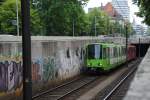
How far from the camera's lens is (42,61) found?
90.0ft

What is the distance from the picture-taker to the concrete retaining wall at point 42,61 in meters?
21.2

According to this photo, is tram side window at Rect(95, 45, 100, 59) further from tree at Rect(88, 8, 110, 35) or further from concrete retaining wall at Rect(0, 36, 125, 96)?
tree at Rect(88, 8, 110, 35)

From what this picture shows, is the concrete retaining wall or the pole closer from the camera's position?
the pole

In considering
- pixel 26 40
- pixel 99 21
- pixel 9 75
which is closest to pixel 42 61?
A: pixel 9 75

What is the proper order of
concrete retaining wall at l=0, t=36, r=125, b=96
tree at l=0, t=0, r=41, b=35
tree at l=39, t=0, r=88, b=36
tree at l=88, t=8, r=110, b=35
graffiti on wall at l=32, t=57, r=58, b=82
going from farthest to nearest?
1. tree at l=88, t=8, r=110, b=35
2. tree at l=39, t=0, r=88, b=36
3. tree at l=0, t=0, r=41, b=35
4. graffiti on wall at l=32, t=57, r=58, b=82
5. concrete retaining wall at l=0, t=36, r=125, b=96

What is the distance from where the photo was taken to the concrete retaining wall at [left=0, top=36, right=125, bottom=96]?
21.2 meters

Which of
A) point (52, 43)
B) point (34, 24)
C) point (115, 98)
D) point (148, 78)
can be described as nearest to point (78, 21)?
point (34, 24)

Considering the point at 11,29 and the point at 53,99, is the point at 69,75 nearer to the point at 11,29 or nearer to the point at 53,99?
the point at 53,99

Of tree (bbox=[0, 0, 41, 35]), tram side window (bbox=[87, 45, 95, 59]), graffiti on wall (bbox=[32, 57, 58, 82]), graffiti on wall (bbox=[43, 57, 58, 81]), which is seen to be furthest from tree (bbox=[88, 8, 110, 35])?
graffiti on wall (bbox=[32, 57, 58, 82])

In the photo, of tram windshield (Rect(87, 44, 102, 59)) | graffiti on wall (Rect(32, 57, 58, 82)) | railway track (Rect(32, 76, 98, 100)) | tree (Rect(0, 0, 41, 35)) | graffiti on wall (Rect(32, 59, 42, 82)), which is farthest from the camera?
tree (Rect(0, 0, 41, 35))

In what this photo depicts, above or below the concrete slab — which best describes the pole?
above

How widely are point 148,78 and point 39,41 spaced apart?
68.2 feet

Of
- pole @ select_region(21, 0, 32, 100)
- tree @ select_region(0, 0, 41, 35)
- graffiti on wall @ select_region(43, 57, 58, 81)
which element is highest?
tree @ select_region(0, 0, 41, 35)

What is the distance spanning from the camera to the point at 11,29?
77500mm
